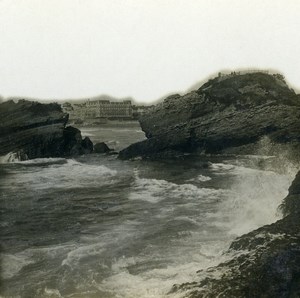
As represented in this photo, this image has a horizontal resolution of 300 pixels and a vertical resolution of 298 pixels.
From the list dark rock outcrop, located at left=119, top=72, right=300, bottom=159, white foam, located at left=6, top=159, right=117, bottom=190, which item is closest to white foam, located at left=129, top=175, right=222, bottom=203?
white foam, located at left=6, top=159, right=117, bottom=190

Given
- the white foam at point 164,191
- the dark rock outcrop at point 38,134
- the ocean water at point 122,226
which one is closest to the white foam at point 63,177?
the ocean water at point 122,226

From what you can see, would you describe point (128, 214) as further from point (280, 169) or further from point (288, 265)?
point (280, 169)

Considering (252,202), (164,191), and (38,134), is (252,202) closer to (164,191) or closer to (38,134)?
(164,191)

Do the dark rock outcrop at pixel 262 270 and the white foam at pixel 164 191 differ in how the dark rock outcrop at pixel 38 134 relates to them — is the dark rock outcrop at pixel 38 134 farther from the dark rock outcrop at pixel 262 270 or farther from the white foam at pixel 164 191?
the dark rock outcrop at pixel 262 270

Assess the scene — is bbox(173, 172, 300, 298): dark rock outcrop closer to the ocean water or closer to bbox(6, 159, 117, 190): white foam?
the ocean water

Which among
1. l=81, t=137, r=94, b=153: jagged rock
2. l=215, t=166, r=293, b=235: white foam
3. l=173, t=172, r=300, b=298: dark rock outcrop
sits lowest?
l=215, t=166, r=293, b=235: white foam

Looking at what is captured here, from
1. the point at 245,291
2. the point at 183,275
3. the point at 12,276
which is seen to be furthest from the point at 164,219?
the point at 245,291

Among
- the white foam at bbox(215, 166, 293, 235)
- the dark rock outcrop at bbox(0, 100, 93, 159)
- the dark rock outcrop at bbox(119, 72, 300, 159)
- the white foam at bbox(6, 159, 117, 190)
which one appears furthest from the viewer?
the dark rock outcrop at bbox(0, 100, 93, 159)

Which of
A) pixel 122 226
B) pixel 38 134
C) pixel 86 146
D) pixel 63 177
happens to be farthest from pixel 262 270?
pixel 86 146
